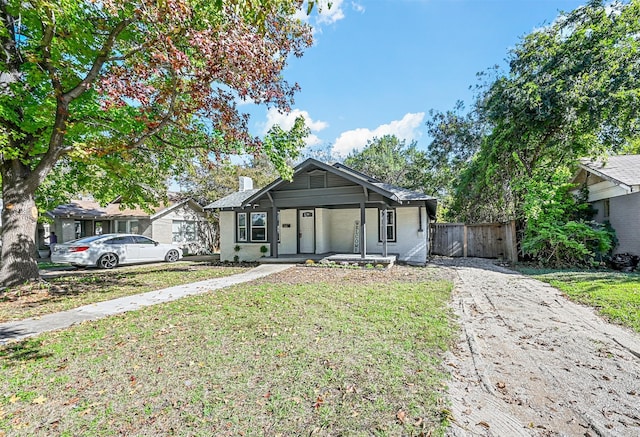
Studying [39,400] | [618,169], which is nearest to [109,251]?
[39,400]

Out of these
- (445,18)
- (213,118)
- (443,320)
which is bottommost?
(443,320)

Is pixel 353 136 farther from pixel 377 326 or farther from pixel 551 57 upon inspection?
pixel 377 326

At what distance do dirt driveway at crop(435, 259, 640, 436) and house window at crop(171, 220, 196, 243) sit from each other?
63.6 ft

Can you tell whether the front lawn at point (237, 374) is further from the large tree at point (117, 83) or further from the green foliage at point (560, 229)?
the green foliage at point (560, 229)

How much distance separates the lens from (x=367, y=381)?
10.7 feet

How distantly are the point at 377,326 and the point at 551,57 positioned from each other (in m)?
15.0

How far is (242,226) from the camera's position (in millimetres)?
15648

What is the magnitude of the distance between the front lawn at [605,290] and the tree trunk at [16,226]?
13.1 m

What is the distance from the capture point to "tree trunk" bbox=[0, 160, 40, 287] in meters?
7.65

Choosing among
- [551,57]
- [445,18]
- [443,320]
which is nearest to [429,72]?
[445,18]

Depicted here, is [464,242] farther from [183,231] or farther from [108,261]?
[183,231]

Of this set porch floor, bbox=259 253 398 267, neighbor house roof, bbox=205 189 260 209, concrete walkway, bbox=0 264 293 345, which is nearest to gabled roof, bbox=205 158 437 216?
neighbor house roof, bbox=205 189 260 209

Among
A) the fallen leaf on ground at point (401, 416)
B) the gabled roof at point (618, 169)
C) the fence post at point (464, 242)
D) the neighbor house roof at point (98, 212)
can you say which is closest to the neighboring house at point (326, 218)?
the fence post at point (464, 242)

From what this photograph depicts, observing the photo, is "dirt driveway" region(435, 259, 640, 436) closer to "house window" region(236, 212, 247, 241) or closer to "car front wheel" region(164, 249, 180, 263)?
"house window" region(236, 212, 247, 241)
